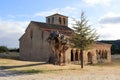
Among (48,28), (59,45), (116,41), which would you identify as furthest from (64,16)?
(116,41)

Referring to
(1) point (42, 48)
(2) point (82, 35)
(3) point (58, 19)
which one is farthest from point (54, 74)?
(3) point (58, 19)

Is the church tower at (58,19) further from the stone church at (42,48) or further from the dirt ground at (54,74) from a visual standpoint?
the dirt ground at (54,74)

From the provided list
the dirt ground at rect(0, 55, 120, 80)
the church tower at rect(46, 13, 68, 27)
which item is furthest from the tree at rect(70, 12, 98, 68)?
the church tower at rect(46, 13, 68, 27)

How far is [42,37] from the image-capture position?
50500mm

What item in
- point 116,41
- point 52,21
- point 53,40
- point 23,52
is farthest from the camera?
point 116,41

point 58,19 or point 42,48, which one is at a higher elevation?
point 58,19

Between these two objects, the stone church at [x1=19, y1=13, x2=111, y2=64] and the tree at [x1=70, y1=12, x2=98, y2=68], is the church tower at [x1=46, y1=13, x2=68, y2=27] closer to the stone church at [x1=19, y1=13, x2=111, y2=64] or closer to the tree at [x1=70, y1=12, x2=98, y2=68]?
the stone church at [x1=19, y1=13, x2=111, y2=64]

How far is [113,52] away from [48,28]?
130 feet

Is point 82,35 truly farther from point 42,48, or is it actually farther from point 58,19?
point 58,19

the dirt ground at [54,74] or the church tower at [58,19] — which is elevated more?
the church tower at [58,19]

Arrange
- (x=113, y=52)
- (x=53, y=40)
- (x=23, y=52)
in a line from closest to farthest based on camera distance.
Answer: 1. (x=53, y=40)
2. (x=23, y=52)
3. (x=113, y=52)

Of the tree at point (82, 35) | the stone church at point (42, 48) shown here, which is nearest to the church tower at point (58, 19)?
the stone church at point (42, 48)

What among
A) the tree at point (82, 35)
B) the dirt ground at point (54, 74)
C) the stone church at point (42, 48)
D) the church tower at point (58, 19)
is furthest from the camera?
the church tower at point (58, 19)

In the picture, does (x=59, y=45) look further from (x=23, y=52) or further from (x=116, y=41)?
(x=116, y=41)
